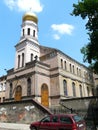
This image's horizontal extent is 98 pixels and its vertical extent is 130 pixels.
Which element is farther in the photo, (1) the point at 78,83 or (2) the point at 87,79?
(2) the point at 87,79

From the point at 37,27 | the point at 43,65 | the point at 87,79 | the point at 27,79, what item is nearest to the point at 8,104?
the point at 27,79

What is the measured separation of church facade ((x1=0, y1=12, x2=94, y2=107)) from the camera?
111ft

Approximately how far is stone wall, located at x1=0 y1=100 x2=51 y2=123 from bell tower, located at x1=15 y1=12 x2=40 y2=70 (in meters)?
12.1

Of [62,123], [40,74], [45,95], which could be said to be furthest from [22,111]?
[62,123]

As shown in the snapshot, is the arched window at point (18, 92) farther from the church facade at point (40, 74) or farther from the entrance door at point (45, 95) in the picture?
the entrance door at point (45, 95)

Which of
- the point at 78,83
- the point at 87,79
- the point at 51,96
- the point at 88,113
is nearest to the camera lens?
the point at 88,113

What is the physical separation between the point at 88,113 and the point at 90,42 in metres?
8.36

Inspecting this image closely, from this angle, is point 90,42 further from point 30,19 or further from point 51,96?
point 30,19

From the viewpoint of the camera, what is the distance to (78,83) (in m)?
41.2

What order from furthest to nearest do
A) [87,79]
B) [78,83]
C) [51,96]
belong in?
[87,79]
[78,83]
[51,96]

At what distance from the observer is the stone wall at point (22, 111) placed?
75.7 feet

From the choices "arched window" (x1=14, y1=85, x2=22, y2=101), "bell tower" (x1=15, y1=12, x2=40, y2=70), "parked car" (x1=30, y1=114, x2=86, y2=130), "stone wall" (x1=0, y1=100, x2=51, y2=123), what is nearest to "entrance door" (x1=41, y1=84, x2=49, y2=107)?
"arched window" (x1=14, y1=85, x2=22, y2=101)

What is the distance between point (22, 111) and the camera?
24.9m

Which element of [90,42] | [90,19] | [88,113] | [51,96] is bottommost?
[88,113]
